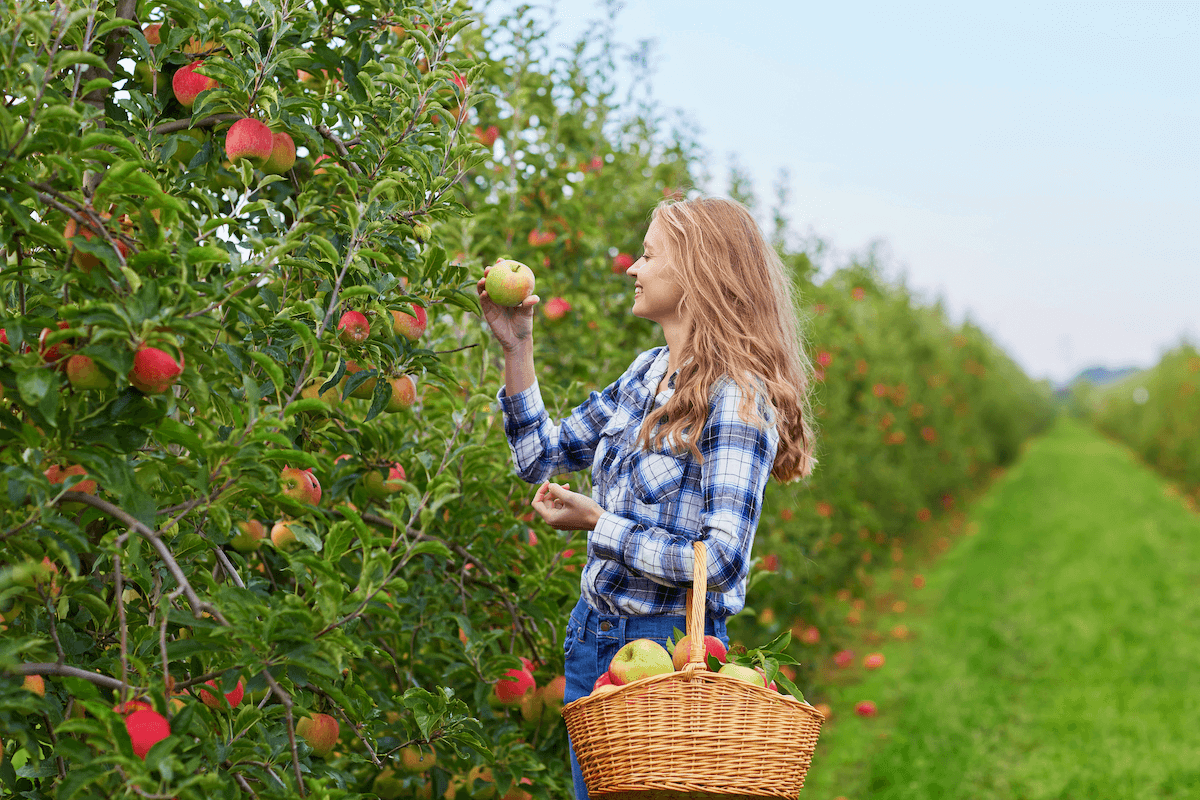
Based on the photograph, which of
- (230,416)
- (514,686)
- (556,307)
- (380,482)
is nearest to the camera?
(230,416)

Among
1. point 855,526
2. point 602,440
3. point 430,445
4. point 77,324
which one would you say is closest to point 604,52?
point 430,445

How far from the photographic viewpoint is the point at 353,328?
1717mm

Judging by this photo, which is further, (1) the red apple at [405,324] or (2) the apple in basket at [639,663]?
(1) the red apple at [405,324]

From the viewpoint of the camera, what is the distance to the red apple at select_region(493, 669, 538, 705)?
91.8 inches

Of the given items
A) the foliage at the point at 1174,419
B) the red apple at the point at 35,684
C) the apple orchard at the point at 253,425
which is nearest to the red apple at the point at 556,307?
the apple orchard at the point at 253,425

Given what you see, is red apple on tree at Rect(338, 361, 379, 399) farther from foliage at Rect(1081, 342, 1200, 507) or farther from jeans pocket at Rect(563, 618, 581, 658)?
foliage at Rect(1081, 342, 1200, 507)

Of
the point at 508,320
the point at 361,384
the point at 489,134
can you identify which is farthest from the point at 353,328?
the point at 489,134

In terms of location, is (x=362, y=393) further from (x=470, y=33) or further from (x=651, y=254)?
(x=470, y=33)

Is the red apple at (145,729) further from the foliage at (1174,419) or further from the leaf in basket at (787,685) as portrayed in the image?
the foliage at (1174,419)

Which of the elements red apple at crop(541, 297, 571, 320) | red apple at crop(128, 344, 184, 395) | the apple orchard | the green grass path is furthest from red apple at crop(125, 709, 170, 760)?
the green grass path

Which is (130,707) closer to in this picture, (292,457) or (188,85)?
(292,457)

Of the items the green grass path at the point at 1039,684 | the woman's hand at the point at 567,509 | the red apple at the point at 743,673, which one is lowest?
the green grass path at the point at 1039,684

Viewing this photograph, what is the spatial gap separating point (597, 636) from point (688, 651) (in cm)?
33

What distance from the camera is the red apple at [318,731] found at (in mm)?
1851
